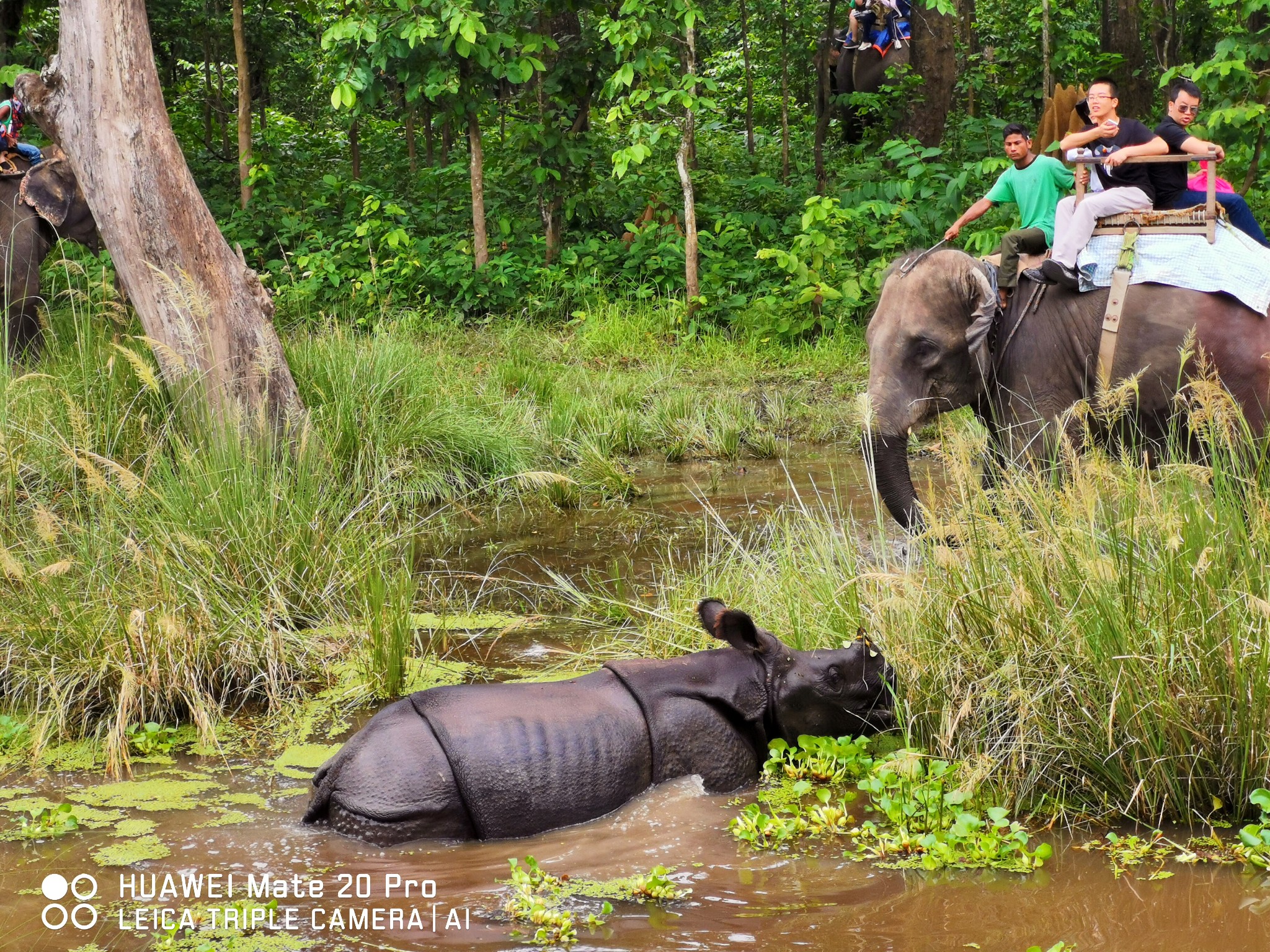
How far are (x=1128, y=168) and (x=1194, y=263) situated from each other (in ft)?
2.62

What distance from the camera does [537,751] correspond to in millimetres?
3924

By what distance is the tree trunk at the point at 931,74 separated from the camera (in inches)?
569

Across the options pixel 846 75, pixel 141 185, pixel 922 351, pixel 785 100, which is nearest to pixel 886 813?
pixel 922 351

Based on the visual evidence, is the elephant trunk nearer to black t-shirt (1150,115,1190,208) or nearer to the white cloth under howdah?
the white cloth under howdah

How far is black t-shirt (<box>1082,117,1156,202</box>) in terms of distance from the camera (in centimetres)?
648

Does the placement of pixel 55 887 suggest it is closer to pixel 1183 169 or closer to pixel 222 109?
pixel 1183 169

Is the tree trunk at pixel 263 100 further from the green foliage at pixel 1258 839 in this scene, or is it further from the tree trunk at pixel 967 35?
the green foliage at pixel 1258 839

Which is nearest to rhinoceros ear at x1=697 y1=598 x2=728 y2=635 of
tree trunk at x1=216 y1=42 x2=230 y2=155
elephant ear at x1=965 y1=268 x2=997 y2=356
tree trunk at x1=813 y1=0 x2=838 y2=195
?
elephant ear at x1=965 y1=268 x2=997 y2=356

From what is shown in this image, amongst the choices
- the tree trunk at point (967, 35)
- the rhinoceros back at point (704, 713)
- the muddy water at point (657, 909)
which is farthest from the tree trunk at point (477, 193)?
the muddy water at point (657, 909)

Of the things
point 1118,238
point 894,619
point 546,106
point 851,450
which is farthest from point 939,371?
point 546,106

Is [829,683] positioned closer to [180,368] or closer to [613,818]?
[613,818]

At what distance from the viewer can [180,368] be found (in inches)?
275

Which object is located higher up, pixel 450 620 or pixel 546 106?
pixel 546 106

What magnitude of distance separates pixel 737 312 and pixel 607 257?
6.00 feet
